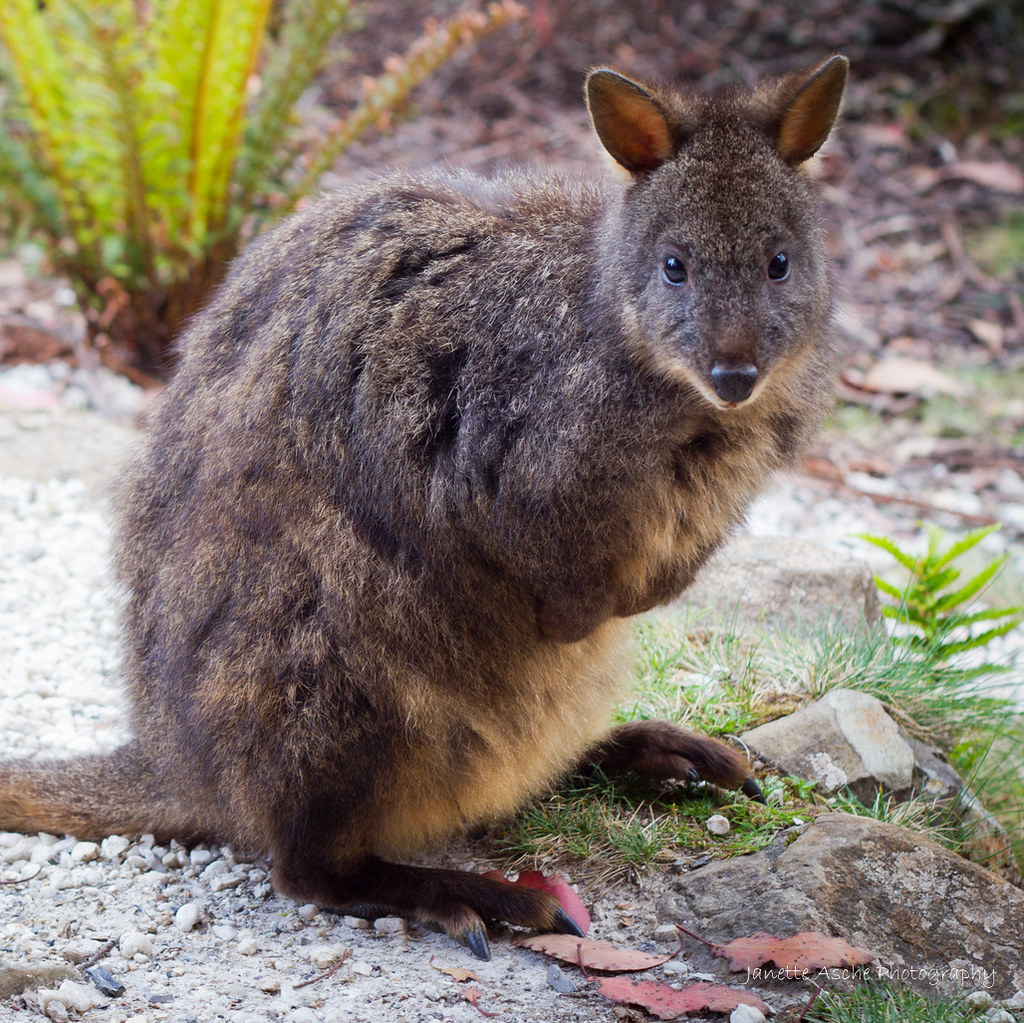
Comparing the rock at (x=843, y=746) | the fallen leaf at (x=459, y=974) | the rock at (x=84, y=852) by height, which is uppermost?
the rock at (x=843, y=746)

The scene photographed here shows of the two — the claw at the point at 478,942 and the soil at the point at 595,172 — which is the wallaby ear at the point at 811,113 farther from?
the claw at the point at 478,942

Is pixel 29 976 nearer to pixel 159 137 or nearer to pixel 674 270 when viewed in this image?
pixel 674 270

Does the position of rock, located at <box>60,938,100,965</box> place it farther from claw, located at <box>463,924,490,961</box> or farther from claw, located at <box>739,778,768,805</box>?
claw, located at <box>739,778,768,805</box>

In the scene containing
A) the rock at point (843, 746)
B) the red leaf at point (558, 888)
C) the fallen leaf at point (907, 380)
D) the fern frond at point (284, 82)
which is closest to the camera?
the red leaf at point (558, 888)

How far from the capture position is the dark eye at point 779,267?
2.90 metres

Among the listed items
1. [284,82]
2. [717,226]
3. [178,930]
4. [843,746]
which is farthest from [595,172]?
[284,82]

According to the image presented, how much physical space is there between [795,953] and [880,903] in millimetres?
331

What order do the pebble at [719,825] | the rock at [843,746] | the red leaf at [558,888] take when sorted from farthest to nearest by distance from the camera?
the rock at [843,746] → the pebble at [719,825] → the red leaf at [558,888]

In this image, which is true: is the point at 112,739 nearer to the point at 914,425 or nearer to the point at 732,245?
the point at 732,245

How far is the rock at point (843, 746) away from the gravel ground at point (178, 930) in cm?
74

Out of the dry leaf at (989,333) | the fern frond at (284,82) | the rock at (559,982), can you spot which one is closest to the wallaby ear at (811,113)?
the rock at (559,982)

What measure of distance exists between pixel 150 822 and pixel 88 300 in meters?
4.14

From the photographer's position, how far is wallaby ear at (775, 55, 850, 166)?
2930 millimetres

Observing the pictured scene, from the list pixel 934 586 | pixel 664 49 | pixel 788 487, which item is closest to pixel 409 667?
pixel 934 586
